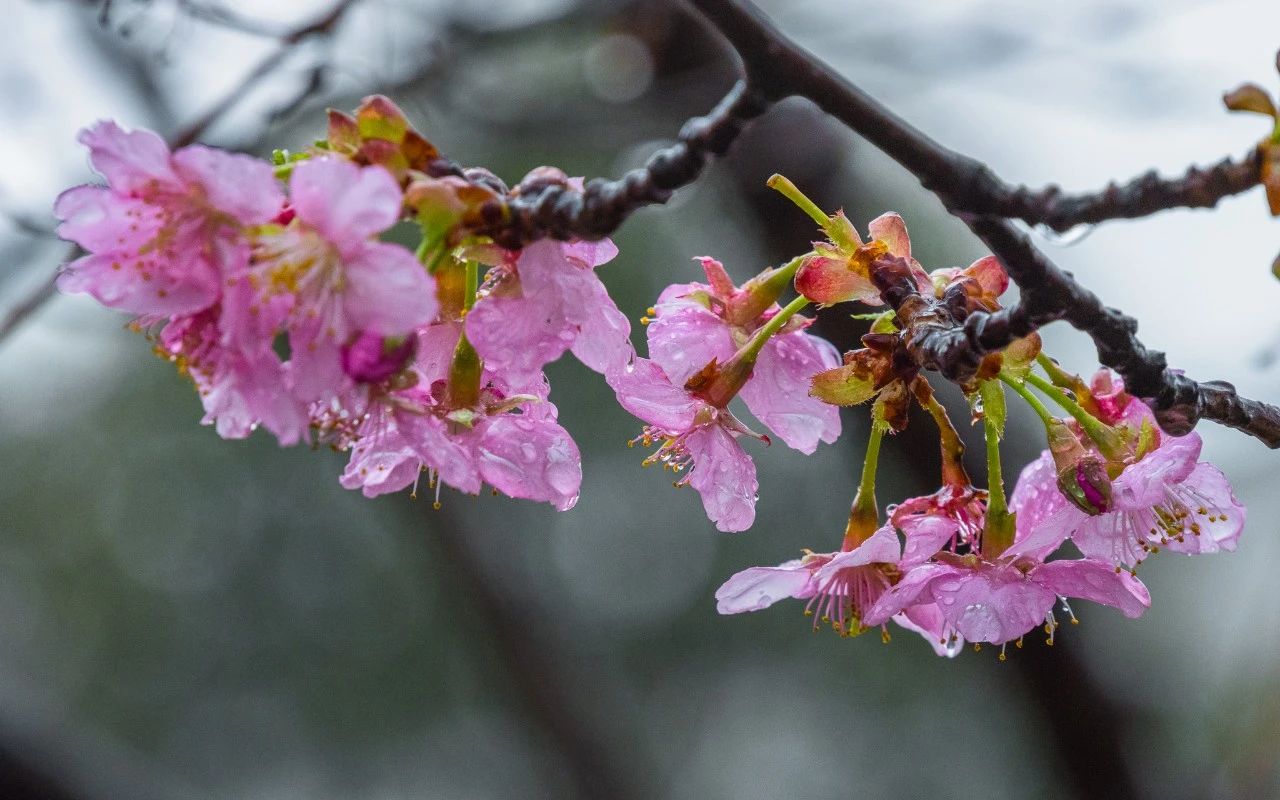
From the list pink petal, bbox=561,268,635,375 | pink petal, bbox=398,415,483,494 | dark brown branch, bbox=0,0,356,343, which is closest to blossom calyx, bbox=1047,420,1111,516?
pink petal, bbox=561,268,635,375

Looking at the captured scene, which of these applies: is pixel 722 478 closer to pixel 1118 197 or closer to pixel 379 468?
pixel 379 468

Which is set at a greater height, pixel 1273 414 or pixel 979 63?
pixel 1273 414

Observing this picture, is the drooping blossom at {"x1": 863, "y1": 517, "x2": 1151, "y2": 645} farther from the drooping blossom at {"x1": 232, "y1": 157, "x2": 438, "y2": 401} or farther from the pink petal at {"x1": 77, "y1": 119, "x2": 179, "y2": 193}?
the pink petal at {"x1": 77, "y1": 119, "x2": 179, "y2": 193}

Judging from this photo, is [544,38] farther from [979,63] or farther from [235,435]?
[235,435]

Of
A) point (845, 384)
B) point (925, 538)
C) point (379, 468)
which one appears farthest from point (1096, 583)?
point (379, 468)

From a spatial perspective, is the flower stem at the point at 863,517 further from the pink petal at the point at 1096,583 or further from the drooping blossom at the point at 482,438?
the drooping blossom at the point at 482,438

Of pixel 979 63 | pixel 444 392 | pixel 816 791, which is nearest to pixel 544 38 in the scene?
pixel 979 63
